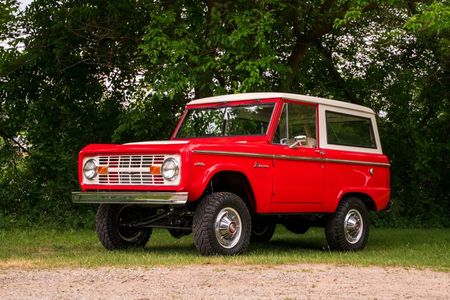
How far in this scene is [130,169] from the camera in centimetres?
1027

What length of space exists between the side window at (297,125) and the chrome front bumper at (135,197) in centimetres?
193

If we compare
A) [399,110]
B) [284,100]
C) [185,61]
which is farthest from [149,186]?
[399,110]

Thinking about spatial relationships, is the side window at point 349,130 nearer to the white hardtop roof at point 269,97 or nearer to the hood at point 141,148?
the white hardtop roof at point 269,97

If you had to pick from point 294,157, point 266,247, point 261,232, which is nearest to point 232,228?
point 294,157

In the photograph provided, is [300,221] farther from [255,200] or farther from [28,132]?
[28,132]

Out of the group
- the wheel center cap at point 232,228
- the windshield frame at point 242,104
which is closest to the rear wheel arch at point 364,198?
the windshield frame at point 242,104

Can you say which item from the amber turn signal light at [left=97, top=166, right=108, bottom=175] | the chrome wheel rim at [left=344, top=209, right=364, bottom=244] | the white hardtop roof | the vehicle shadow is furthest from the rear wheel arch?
the amber turn signal light at [left=97, top=166, right=108, bottom=175]

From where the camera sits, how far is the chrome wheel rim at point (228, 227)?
993cm

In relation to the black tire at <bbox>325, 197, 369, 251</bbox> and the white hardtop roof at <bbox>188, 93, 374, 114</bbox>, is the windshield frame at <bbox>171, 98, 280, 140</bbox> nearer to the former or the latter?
the white hardtop roof at <bbox>188, 93, 374, 114</bbox>

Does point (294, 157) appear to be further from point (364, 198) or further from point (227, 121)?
point (364, 198)

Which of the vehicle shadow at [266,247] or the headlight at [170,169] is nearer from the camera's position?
the headlight at [170,169]

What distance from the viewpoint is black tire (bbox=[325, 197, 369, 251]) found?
11.7 m

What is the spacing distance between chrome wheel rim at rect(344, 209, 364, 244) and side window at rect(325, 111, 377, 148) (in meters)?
1.04

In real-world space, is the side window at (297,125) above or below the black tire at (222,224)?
above
